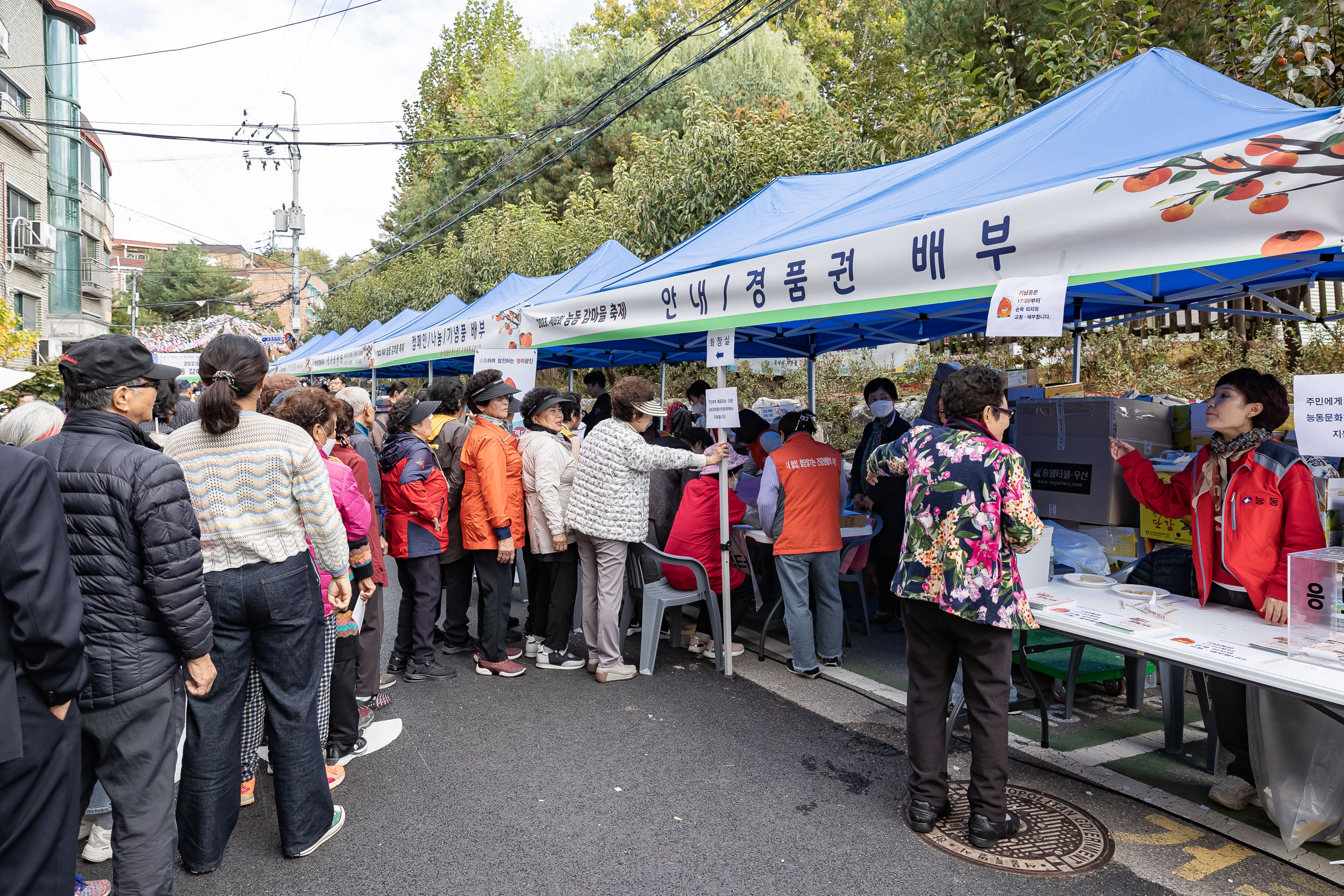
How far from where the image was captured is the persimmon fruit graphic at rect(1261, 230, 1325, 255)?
91.5 inches

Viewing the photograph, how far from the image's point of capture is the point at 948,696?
10.4 feet

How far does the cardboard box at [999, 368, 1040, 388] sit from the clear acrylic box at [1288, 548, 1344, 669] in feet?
9.56

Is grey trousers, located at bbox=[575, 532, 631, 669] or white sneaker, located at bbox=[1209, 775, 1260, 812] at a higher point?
grey trousers, located at bbox=[575, 532, 631, 669]

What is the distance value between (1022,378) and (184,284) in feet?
Result: 220

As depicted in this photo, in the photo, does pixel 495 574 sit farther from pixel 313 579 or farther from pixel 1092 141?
pixel 1092 141

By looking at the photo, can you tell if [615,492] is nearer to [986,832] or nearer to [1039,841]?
[986,832]

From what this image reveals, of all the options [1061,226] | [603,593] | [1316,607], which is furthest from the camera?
[603,593]

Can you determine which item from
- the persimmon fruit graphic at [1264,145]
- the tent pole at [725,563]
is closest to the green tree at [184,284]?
the tent pole at [725,563]

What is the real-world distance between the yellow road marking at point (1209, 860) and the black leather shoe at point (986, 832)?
567 millimetres

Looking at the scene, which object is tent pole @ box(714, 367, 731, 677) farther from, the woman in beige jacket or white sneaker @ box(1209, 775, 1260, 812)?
white sneaker @ box(1209, 775, 1260, 812)

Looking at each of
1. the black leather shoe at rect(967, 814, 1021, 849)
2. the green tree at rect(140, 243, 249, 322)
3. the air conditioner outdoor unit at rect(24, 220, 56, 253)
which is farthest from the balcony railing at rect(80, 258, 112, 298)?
the black leather shoe at rect(967, 814, 1021, 849)

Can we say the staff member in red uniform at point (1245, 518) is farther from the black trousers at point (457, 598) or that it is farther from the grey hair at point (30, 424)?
the grey hair at point (30, 424)

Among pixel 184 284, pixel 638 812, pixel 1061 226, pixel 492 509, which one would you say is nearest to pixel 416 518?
pixel 492 509

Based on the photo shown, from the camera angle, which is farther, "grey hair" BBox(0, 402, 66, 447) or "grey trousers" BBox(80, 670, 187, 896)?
"grey hair" BBox(0, 402, 66, 447)
